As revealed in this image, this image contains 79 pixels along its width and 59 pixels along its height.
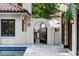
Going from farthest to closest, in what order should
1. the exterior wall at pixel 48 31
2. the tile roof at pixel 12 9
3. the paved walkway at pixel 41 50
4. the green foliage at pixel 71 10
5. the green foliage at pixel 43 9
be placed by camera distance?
the paved walkway at pixel 41 50
the exterior wall at pixel 48 31
the tile roof at pixel 12 9
the green foliage at pixel 43 9
the green foliage at pixel 71 10

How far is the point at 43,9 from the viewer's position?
5.64 meters

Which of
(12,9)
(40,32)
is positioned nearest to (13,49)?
(40,32)

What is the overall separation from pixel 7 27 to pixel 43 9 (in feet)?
2.69

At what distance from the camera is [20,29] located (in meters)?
5.63

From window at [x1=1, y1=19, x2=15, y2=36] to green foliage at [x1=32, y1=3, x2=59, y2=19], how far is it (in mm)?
479

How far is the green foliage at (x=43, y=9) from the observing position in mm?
5430

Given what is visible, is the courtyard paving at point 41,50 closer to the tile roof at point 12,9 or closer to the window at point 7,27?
the window at point 7,27

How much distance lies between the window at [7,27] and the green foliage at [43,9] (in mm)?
479

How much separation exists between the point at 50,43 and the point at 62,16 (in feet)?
2.10

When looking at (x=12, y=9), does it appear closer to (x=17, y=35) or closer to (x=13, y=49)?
(x=17, y=35)

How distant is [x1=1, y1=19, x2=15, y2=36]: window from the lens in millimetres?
5586

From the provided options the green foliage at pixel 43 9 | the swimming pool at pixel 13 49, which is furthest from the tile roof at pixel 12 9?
the swimming pool at pixel 13 49

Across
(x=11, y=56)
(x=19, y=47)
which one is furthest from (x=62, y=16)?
(x=11, y=56)

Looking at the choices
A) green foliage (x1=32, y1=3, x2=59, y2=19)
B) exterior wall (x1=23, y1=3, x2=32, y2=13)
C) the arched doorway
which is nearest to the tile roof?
exterior wall (x1=23, y1=3, x2=32, y2=13)
